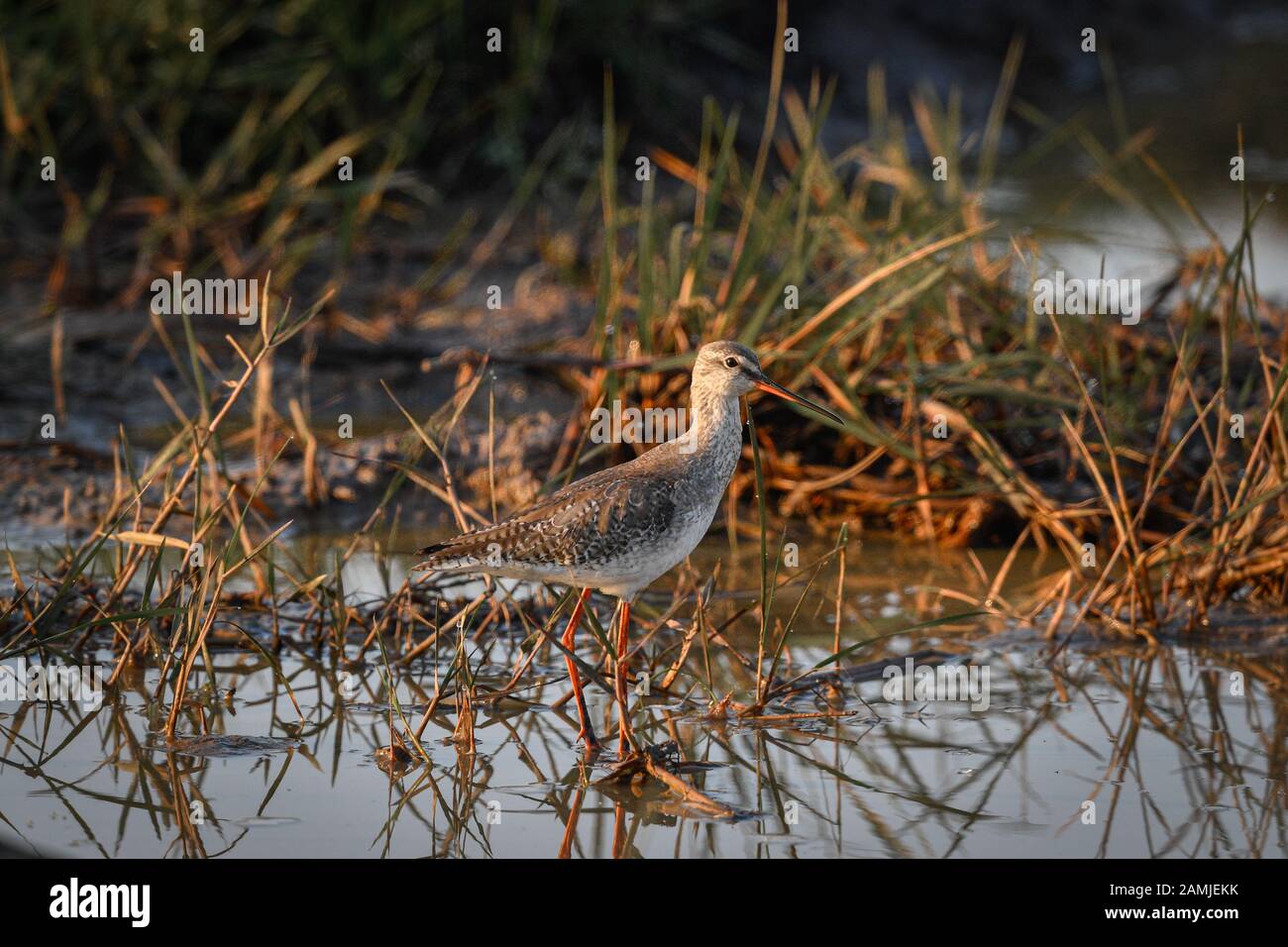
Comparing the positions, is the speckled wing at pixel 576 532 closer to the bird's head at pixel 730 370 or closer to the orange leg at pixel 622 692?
the orange leg at pixel 622 692

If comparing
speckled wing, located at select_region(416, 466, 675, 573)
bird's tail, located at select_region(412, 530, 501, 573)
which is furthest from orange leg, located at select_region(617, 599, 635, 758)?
bird's tail, located at select_region(412, 530, 501, 573)

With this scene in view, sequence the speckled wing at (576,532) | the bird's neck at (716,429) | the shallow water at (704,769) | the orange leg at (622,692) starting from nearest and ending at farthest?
the shallow water at (704,769), the orange leg at (622,692), the speckled wing at (576,532), the bird's neck at (716,429)

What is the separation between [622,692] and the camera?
4.69 meters

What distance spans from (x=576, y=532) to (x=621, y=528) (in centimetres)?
14

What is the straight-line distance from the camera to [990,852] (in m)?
4.07

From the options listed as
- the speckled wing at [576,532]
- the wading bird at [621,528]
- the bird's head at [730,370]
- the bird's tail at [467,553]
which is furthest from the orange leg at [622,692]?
the bird's head at [730,370]

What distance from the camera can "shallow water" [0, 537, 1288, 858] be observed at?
13.6ft

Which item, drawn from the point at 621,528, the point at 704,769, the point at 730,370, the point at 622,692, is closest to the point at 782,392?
the point at 730,370

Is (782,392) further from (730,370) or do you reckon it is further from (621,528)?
(621,528)

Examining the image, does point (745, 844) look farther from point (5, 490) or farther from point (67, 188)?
point (67, 188)

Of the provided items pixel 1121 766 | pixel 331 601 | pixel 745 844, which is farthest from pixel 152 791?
pixel 1121 766

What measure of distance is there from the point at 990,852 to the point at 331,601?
2.33 meters

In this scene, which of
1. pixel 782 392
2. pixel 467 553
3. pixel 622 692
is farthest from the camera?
pixel 782 392

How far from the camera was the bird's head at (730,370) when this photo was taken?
16.6ft
